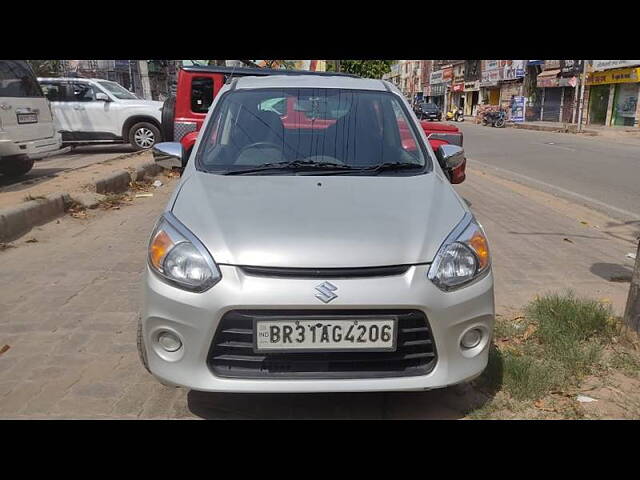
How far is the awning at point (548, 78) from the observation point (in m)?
35.3

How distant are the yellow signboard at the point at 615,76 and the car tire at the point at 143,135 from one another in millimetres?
25354

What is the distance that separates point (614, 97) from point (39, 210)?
104 feet

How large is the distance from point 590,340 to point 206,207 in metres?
2.57

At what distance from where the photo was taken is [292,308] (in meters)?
2.20

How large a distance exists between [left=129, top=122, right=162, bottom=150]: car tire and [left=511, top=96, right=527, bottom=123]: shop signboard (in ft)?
99.3

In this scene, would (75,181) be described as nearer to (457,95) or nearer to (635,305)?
(635,305)

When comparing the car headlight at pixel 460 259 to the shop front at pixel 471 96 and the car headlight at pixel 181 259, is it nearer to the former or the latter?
the car headlight at pixel 181 259

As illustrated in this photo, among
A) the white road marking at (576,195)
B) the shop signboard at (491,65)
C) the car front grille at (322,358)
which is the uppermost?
the shop signboard at (491,65)

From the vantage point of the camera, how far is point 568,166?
13055 millimetres

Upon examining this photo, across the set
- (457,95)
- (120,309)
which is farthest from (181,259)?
(457,95)

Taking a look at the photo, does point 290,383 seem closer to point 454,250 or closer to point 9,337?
point 454,250

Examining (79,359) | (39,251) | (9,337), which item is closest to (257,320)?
(79,359)

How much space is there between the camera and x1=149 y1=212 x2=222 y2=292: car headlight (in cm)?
228

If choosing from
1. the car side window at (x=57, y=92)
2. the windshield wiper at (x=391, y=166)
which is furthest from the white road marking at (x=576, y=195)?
the car side window at (x=57, y=92)
